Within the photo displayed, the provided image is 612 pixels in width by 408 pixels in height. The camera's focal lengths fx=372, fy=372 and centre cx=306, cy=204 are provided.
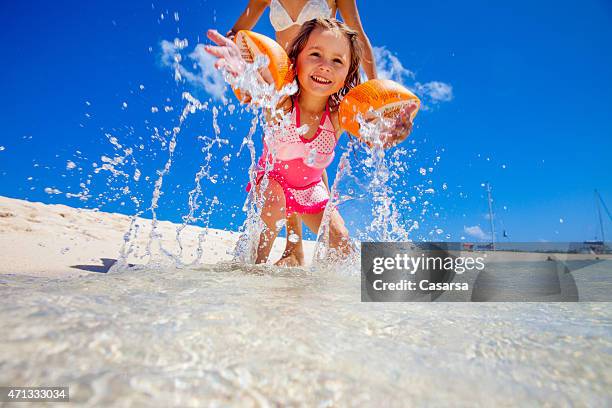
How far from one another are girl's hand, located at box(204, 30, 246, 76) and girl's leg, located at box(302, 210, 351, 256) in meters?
1.55

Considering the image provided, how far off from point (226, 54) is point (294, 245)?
76.6 inches

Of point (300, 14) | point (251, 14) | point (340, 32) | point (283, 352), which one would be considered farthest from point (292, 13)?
point (283, 352)

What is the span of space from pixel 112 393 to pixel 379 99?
2.91 m

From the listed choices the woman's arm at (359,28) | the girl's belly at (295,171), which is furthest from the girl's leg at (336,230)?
the woman's arm at (359,28)

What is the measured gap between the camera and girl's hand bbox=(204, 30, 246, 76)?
3182mm

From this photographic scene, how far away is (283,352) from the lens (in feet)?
2.82

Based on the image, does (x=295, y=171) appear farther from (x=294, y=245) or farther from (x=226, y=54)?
(x=226, y=54)

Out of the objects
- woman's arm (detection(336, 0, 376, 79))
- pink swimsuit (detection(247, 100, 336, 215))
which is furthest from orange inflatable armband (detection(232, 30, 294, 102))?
woman's arm (detection(336, 0, 376, 79))

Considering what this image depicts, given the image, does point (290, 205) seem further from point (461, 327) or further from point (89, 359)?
point (89, 359)

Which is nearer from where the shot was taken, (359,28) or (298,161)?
(298,161)

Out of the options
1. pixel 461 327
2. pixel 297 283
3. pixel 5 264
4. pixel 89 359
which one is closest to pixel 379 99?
pixel 297 283

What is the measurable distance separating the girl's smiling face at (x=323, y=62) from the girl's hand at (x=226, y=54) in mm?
574

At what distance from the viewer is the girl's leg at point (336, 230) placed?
353 centimetres

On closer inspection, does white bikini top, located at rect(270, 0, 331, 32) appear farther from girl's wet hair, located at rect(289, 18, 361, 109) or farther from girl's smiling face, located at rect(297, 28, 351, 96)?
girl's smiling face, located at rect(297, 28, 351, 96)
